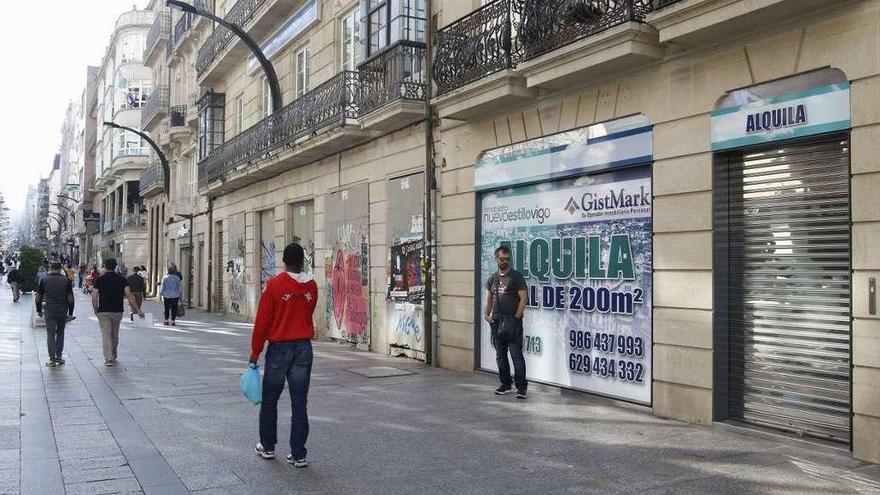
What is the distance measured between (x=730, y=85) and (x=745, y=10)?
0.83 m

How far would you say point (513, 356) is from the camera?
8.77 m

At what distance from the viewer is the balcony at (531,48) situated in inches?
304

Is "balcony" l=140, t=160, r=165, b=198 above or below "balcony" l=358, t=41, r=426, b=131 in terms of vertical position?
above

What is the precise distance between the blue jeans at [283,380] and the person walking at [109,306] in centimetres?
654

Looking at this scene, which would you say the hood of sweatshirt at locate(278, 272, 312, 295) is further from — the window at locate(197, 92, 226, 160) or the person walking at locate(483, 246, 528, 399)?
the window at locate(197, 92, 226, 160)

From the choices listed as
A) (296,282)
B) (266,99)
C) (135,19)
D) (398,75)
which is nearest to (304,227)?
(266,99)

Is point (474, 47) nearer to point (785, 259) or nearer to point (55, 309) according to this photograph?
point (785, 259)

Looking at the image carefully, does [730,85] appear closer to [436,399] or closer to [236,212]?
[436,399]

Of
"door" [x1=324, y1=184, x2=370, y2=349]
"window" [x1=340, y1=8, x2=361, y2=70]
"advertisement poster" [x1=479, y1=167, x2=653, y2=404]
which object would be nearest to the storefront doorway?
"advertisement poster" [x1=479, y1=167, x2=653, y2=404]

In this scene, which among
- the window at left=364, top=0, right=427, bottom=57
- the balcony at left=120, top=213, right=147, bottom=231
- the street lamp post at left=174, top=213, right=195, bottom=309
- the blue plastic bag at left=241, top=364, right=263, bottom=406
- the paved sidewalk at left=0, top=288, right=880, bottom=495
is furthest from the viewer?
the balcony at left=120, top=213, right=147, bottom=231

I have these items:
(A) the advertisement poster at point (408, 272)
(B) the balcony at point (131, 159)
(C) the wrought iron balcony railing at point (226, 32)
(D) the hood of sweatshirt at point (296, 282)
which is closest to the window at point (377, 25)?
(A) the advertisement poster at point (408, 272)

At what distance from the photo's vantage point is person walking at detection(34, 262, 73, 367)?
1143 centimetres

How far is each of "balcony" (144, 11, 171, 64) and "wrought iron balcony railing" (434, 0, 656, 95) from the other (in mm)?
28326

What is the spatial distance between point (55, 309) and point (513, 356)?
716 cm
